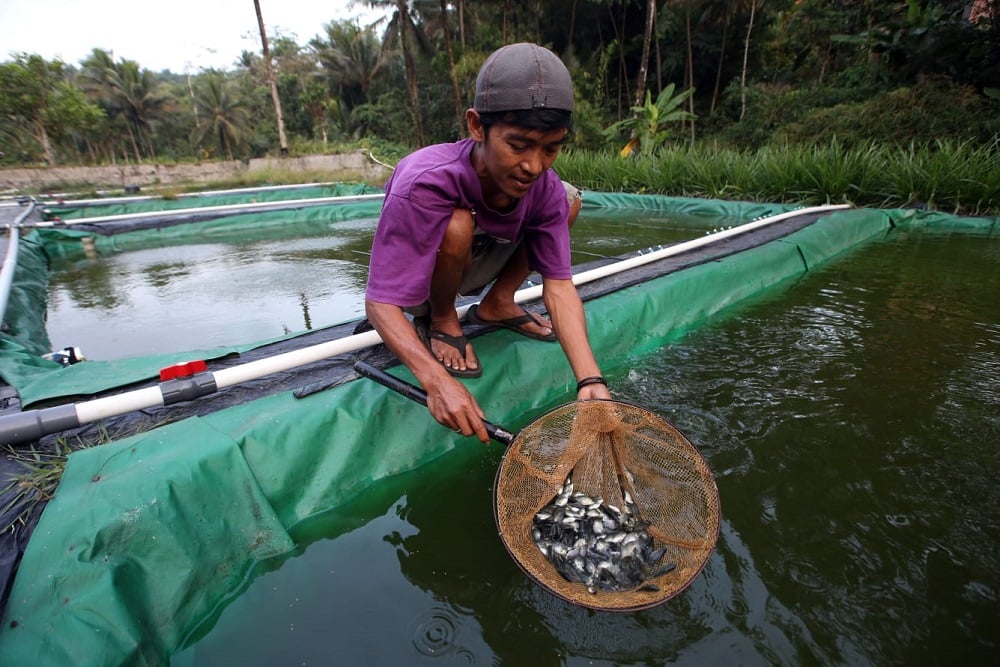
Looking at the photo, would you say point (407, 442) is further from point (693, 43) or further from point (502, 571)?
point (693, 43)

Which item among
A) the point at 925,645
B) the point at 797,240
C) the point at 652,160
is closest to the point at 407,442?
the point at 925,645

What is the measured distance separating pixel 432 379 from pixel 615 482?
602 mm

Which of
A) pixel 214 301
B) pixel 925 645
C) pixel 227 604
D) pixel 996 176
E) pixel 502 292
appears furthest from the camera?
pixel 996 176

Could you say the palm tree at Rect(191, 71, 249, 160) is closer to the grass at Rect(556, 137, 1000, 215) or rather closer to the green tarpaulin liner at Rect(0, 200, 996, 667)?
the grass at Rect(556, 137, 1000, 215)

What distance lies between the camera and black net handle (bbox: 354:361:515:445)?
4.27 ft

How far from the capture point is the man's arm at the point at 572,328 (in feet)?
5.02

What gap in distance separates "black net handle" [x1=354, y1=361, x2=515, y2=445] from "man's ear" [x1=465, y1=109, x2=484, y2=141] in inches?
30.0


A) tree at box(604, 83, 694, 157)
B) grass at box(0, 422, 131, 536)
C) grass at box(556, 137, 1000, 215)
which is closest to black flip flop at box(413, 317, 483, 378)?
grass at box(0, 422, 131, 536)

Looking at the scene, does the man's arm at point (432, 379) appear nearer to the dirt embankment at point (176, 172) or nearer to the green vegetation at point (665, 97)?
the green vegetation at point (665, 97)

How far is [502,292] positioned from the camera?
86.7 inches

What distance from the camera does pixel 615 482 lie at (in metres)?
1.44

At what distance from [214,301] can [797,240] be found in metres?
4.76

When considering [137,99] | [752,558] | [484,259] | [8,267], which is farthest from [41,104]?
[752,558]

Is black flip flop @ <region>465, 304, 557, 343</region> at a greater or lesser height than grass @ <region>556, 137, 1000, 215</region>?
lesser
